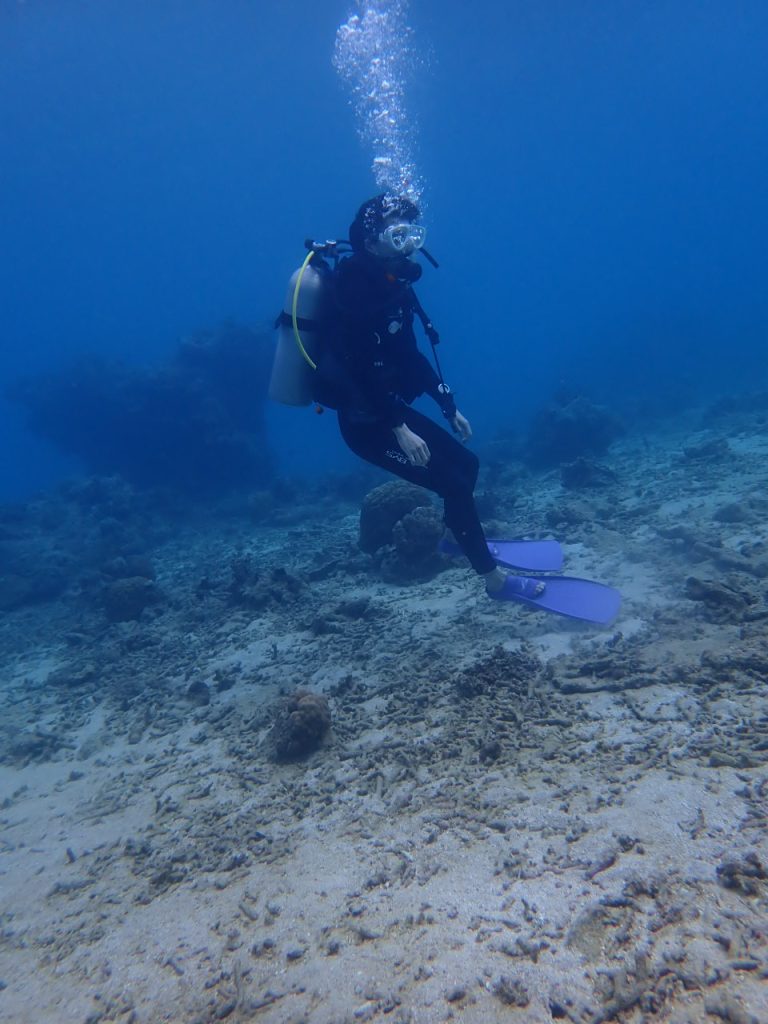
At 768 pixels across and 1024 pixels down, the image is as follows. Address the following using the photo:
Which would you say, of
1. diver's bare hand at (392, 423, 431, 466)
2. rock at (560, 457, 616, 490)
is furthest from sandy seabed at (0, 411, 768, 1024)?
rock at (560, 457, 616, 490)

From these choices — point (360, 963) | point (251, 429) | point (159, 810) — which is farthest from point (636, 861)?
point (251, 429)

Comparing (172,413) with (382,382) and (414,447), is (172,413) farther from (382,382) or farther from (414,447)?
(414,447)

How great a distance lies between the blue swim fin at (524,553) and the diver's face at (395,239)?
330 cm

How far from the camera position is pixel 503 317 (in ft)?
468

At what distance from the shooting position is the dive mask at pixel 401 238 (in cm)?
499

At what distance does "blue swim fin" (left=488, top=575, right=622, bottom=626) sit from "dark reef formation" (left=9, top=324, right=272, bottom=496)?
59.2ft

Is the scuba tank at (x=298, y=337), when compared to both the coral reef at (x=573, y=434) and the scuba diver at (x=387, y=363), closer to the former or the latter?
the scuba diver at (x=387, y=363)

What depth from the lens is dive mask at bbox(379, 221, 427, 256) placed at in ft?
16.4

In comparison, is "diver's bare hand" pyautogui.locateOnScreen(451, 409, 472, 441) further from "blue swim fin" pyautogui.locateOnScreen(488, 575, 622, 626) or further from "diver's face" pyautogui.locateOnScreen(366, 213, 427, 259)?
"diver's face" pyautogui.locateOnScreen(366, 213, 427, 259)

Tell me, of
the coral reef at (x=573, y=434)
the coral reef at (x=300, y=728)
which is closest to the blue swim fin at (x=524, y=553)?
the coral reef at (x=300, y=728)

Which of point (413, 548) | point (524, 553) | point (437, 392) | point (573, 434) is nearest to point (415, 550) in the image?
point (413, 548)

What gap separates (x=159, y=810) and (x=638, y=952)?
11.6ft

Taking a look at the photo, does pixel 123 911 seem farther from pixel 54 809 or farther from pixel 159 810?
pixel 54 809

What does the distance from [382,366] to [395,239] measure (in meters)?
1.15
